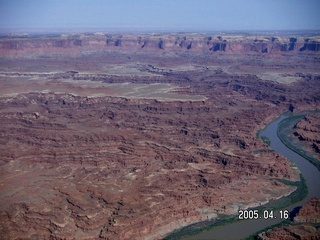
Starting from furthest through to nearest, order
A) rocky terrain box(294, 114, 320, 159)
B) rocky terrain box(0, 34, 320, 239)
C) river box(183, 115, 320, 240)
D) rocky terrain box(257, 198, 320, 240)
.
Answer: rocky terrain box(294, 114, 320, 159) < rocky terrain box(0, 34, 320, 239) < river box(183, 115, 320, 240) < rocky terrain box(257, 198, 320, 240)

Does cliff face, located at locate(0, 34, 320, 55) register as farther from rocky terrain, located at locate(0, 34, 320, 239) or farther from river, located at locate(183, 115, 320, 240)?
river, located at locate(183, 115, 320, 240)

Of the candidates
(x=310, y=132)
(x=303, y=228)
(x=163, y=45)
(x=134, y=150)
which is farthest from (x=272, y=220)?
(x=163, y=45)

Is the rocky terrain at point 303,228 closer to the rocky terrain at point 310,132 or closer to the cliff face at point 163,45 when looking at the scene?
→ the rocky terrain at point 310,132

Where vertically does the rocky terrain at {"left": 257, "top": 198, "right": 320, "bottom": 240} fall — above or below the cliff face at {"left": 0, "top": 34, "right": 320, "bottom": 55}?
below

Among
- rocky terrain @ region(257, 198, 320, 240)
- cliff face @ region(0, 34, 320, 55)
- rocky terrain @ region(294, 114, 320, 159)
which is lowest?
rocky terrain @ region(257, 198, 320, 240)

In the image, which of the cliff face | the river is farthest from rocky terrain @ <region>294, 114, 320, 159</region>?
the cliff face

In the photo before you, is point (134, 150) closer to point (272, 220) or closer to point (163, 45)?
point (272, 220)
